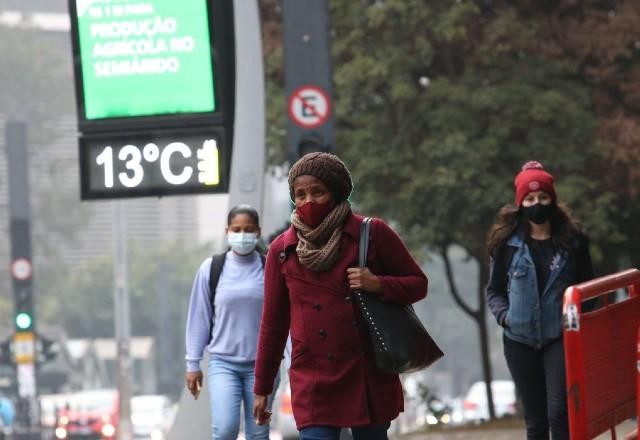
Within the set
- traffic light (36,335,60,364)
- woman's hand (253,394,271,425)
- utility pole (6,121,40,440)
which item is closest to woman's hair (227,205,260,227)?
woman's hand (253,394,271,425)

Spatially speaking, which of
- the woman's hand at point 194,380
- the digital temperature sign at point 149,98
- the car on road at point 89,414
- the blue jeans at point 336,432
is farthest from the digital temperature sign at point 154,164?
the car on road at point 89,414

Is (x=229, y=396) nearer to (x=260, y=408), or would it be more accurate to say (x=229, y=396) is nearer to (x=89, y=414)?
(x=260, y=408)

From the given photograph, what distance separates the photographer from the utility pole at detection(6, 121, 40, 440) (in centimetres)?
4053

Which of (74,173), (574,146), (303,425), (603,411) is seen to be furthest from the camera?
(74,173)

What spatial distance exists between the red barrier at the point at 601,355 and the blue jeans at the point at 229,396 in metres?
2.07

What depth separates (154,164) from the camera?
14359 millimetres

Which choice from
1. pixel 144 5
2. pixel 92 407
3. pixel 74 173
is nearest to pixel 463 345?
pixel 74 173

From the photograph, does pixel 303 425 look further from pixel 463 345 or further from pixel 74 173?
pixel 463 345

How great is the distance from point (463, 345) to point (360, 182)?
88585 millimetres

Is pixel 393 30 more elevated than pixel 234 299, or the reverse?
pixel 393 30

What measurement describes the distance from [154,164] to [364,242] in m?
7.19

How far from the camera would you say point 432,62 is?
27625 mm

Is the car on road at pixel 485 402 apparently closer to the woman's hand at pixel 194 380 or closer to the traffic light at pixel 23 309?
the traffic light at pixel 23 309

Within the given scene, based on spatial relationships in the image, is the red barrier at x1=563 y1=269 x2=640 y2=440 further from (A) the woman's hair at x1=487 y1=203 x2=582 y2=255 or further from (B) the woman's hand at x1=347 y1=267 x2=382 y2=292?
(B) the woman's hand at x1=347 y1=267 x2=382 y2=292
